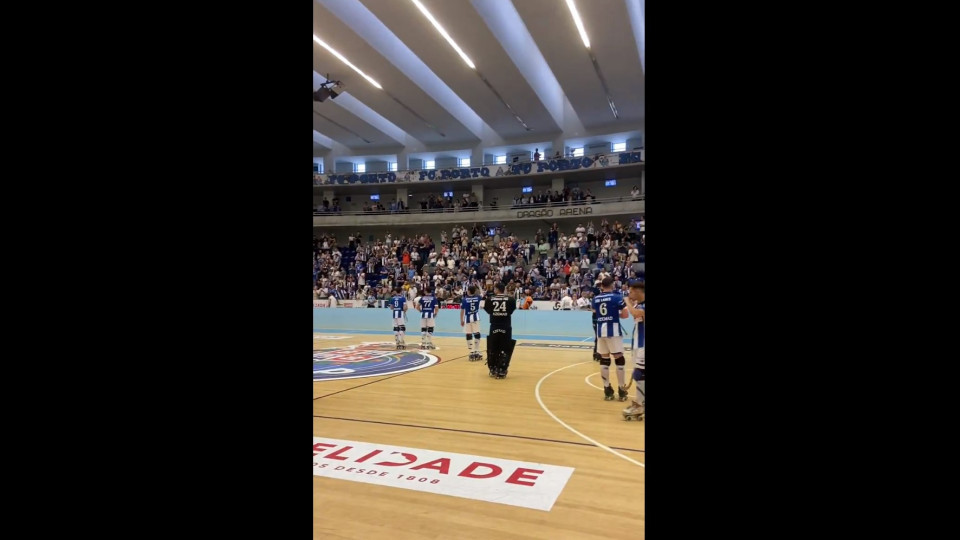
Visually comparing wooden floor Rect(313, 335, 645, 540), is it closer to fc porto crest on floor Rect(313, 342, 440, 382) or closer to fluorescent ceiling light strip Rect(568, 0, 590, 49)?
fc porto crest on floor Rect(313, 342, 440, 382)

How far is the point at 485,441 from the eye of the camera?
4.65 meters

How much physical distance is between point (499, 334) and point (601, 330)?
7.93 ft

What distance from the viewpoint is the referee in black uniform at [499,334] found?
28.0ft

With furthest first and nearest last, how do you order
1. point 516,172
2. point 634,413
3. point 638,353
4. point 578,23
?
point 516,172, point 578,23, point 638,353, point 634,413

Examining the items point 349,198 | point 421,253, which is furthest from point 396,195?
point 421,253

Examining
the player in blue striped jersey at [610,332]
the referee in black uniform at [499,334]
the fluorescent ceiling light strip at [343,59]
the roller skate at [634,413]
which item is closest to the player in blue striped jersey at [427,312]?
the referee in black uniform at [499,334]

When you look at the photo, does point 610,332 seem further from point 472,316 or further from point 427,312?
point 427,312

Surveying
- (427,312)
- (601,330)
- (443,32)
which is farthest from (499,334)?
(443,32)

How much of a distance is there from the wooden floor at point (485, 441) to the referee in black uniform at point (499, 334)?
0.83 feet

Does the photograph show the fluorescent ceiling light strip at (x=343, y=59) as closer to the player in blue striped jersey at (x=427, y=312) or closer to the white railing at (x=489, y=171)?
the white railing at (x=489, y=171)

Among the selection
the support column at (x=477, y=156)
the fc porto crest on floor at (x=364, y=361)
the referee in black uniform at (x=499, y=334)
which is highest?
the support column at (x=477, y=156)
